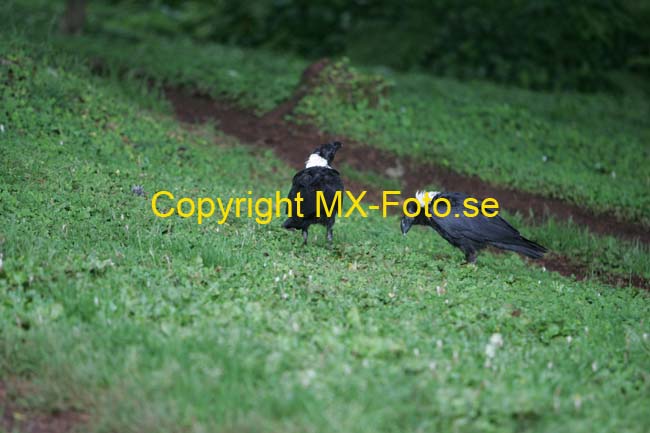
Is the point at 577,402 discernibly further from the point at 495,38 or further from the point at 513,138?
the point at 495,38

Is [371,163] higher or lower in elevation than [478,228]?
higher

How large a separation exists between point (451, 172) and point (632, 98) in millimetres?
7294

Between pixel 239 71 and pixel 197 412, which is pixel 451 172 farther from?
pixel 197 412

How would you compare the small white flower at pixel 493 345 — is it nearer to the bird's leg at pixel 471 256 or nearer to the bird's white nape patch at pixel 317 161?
the bird's leg at pixel 471 256

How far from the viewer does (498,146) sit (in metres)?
13.1

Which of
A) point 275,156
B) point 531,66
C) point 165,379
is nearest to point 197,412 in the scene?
point 165,379

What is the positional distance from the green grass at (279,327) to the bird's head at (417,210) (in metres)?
0.28

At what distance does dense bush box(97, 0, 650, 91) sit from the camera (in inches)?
735

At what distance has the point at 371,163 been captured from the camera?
12719 millimetres

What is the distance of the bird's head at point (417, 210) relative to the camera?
351 inches

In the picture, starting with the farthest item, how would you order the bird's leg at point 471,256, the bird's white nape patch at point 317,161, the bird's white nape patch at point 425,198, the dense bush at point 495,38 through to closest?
1. the dense bush at point 495,38
2. the bird's white nape patch at point 317,161
3. the bird's white nape patch at point 425,198
4. the bird's leg at point 471,256

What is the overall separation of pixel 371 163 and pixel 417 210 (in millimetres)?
3810

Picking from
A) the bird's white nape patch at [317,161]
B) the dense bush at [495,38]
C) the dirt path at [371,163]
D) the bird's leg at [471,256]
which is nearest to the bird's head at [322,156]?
the bird's white nape patch at [317,161]

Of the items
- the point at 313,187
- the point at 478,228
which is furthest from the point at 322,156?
the point at 478,228
